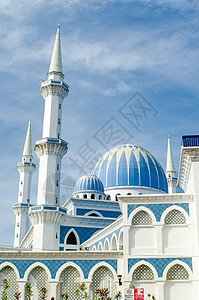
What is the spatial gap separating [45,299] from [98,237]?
11685mm

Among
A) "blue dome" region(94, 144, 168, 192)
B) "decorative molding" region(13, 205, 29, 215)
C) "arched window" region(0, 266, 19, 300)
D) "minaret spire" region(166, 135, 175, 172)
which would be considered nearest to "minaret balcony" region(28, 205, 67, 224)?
"arched window" region(0, 266, 19, 300)

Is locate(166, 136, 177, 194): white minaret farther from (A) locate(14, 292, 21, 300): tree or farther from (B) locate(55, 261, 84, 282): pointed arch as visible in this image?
(A) locate(14, 292, 21, 300): tree

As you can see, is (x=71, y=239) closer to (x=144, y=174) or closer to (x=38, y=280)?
(x=144, y=174)

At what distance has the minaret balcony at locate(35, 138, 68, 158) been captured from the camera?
28.3m

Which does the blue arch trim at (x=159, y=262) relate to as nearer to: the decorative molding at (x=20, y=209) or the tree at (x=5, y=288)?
the tree at (x=5, y=288)

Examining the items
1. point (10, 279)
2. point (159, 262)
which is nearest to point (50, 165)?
point (10, 279)

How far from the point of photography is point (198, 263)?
15648 millimetres

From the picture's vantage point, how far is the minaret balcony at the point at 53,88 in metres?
29.5

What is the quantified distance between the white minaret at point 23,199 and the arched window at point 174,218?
24137mm

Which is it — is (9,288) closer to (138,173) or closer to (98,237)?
(98,237)

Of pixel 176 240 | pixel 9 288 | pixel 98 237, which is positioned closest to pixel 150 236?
pixel 176 240

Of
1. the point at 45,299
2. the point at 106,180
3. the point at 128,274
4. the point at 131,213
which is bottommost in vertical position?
the point at 45,299

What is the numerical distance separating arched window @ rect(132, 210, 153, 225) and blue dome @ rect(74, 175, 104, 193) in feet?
61.2

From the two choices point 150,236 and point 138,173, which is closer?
point 150,236
